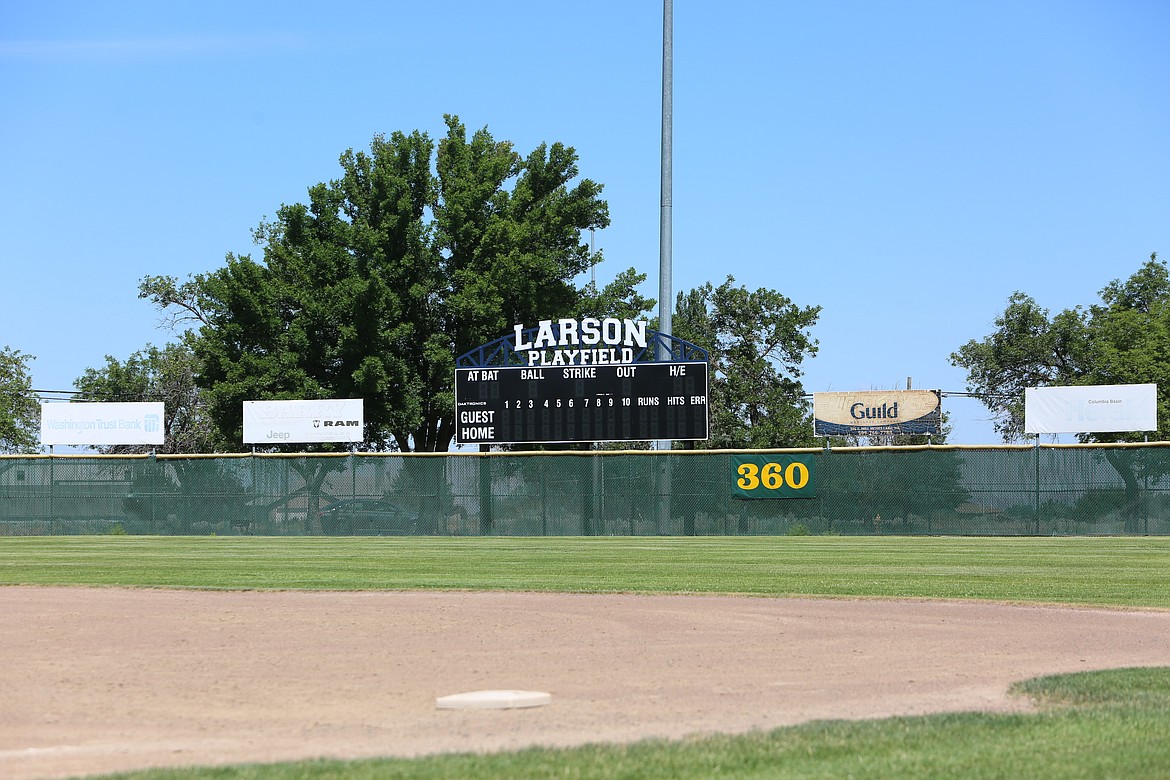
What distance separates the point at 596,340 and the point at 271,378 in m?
18.7

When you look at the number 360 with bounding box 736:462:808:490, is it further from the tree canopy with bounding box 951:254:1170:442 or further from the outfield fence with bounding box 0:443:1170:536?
the tree canopy with bounding box 951:254:1170:442

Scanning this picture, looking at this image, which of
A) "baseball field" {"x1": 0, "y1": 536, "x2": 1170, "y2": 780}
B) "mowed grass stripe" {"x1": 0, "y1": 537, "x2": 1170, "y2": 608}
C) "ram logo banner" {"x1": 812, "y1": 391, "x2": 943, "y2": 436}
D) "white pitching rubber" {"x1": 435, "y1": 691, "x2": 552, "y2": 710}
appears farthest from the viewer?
"ram logo banner" {"x1": 812, "y1": 391, "x2": 943, "y2": 436}

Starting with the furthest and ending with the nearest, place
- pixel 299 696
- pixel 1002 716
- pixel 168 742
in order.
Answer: pixel 299 696
pixel 1002 716
pixel 168 742

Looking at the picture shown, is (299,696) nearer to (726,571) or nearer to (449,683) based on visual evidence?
(449,683)

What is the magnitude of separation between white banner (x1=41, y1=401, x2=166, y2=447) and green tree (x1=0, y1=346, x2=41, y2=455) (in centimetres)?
2284

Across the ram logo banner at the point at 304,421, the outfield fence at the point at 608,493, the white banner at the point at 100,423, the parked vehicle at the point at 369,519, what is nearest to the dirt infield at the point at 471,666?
the outfield fence at the point at 608,493

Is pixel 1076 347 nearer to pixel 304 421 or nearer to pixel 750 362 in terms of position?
pixel 750 362

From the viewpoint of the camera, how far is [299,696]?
7.66 m

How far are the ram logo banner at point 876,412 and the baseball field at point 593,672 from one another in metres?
36.3

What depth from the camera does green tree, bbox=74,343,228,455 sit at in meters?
65.5

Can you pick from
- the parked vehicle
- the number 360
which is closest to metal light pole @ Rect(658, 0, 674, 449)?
the number 360

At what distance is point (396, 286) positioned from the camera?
48375mm

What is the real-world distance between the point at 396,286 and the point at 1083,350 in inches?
1219

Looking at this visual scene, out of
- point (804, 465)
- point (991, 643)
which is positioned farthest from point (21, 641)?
point (804, 465)
